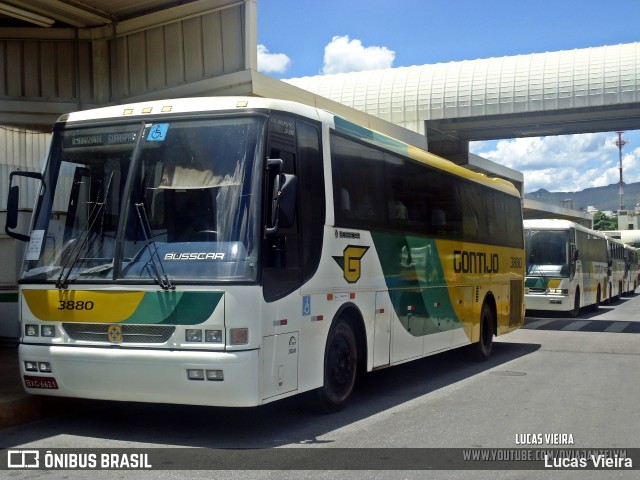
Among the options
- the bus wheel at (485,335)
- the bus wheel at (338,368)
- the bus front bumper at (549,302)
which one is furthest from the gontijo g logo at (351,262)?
the bus front bumper at (549,302)

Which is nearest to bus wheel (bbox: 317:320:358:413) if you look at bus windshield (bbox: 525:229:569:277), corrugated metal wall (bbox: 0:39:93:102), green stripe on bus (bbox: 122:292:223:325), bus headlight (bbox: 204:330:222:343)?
bus headlight (bbox: 204:330:222:343)

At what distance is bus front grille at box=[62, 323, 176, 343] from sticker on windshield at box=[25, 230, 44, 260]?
87cm

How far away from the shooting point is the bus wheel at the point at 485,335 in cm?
1477

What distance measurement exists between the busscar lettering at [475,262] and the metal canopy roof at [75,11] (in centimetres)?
650

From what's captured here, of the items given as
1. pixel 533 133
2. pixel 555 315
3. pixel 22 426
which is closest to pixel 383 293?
pixel 22 426

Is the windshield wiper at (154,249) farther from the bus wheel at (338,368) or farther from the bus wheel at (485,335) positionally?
the bus wheel at (485,335)

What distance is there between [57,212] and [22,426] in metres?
2.29

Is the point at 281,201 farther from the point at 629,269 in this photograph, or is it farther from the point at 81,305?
the point at 629,269

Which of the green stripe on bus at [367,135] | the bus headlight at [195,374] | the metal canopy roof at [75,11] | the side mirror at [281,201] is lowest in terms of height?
the bus headlight at [195,374]

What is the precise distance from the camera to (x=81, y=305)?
7840 mm

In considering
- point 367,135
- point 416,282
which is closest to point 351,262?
point 367,135

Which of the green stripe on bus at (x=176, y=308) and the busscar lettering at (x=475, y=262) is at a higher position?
the busscar lettering at (x=475, y=262)

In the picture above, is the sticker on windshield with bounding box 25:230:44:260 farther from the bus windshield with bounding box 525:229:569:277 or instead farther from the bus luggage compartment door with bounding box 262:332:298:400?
the bus windshield with bounding box 525:229:569:277

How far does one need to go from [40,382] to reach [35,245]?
142cm
